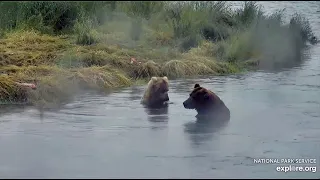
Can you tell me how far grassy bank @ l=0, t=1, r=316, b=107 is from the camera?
16.1m

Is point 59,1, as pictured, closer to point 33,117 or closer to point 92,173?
point 33,117

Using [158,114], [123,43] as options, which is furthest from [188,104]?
[123,43]

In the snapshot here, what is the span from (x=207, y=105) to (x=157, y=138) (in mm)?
1845

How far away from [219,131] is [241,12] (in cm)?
1475

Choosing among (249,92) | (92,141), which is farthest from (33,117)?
(249,92)

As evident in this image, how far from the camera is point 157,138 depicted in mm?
11570

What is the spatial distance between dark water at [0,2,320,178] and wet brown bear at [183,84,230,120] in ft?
0.81

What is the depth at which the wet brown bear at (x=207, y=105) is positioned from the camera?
1305 centimetres

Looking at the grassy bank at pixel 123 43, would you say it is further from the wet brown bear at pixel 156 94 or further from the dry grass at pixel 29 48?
the wet brown bear at pixel 156 94

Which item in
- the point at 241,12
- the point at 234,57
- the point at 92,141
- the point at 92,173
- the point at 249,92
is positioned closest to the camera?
the point at 92,173

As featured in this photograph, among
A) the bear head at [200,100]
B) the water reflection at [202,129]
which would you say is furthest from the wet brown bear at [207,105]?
the water reflection at [202,129]

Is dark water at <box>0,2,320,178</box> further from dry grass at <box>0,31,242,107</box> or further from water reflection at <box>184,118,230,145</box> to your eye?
dry grass at <box>0,31,242,107</box>

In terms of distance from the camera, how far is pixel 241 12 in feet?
86.1

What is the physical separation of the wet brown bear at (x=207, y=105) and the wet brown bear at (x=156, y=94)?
1.18 meters
